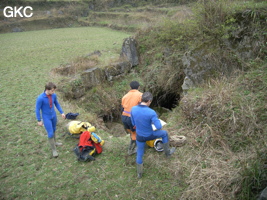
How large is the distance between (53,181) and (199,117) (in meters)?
3.68

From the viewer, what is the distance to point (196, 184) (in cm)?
360

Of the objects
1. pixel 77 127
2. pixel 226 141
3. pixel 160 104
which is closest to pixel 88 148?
pixel 77 127

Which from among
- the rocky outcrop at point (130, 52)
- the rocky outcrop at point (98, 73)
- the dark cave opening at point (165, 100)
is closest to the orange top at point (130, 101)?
the rocky outcrop at point (98, 73)

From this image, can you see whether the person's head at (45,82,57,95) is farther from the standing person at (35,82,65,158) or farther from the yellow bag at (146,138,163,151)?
the yellow bag at (146,138,163,151)

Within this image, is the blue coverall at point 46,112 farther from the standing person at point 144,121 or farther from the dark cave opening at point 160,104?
the dark cave opening at point 160,104

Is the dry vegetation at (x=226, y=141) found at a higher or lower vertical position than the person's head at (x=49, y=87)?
lower

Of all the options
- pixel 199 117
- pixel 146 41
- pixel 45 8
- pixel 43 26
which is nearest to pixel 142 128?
pixel 199 117

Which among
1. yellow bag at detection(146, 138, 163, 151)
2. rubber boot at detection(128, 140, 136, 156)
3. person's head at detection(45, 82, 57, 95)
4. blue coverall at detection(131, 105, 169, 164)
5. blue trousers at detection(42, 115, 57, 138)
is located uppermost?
person's head at detection(45, 82, 57, 95)

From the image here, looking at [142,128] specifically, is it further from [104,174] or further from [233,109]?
[233,109]

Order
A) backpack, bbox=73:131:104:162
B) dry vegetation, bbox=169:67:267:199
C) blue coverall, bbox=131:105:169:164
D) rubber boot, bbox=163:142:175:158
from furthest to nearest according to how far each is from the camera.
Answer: backpack, bbox=73:131:104:162, rubber boot, bbox=163:142:175:158, blue coverall, bbox=131:105:169:164, dry vegetation, bbox=169:67:267:199

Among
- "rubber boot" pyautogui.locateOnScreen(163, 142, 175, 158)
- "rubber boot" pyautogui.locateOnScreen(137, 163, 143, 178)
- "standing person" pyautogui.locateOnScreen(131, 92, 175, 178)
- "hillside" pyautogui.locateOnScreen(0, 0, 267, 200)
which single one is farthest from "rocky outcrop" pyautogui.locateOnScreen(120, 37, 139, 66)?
"rubber boot" pyautogui.locateOnScreen(137, 163, 143, 178)

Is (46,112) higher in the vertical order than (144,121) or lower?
lower

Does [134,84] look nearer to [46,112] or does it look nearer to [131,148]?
[131,148]

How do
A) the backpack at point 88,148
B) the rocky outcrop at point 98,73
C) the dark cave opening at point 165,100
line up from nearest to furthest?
the backpack at point 88,148
the rocky outcrop at point 98,73
the dark cave opening at point 165,100
